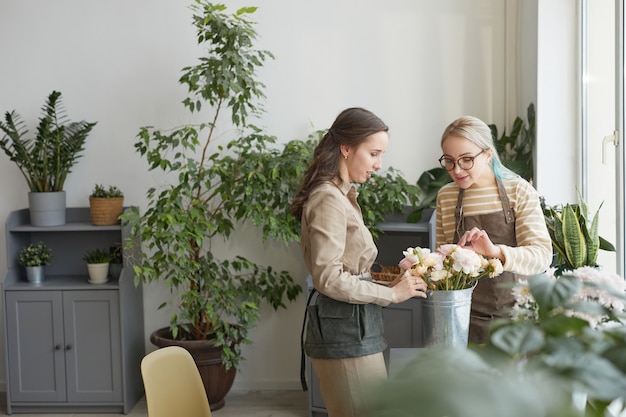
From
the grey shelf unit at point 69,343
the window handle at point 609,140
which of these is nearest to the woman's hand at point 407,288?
the window handle at point 609,140

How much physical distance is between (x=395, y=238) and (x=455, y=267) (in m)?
2.92

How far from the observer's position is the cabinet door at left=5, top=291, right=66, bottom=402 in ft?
16.2

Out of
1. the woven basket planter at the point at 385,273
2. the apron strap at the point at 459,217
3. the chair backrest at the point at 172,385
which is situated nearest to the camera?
the chair backrest at the point at 172,385

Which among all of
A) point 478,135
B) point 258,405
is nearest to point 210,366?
point 258,405

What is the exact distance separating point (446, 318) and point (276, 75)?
3287 millimetres

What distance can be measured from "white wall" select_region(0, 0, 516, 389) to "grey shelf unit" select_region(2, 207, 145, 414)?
0.42 meters

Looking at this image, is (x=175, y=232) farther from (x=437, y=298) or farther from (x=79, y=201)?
(x=437, y=298)

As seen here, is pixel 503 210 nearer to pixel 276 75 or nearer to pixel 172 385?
pixel 172 385

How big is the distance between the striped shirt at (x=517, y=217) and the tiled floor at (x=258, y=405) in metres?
2.53

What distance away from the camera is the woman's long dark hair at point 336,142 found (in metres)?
2.53

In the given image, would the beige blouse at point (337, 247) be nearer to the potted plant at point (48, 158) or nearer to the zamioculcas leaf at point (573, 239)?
the zamioculcas leaf at point (573, 239)

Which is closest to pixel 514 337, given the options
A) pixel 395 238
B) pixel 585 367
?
pixel 585 367

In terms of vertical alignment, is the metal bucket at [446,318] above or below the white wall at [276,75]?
below

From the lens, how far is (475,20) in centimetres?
496
